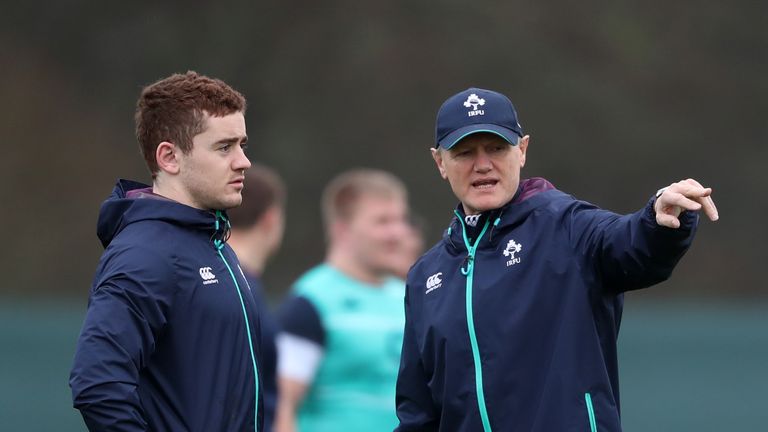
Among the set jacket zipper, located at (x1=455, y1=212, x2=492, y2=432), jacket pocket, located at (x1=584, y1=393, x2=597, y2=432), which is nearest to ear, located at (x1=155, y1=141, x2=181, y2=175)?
jacket zipper, located at (x1=455, y1=212, x2=492, y2=432)

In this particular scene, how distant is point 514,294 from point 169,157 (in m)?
1.19

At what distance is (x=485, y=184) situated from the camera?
13.7 ft

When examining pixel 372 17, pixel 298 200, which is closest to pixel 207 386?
pixel 298 200

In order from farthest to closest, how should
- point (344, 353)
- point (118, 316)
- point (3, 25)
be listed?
1. point (3, 25)
2. point (344, 353)
3. point (118, 316)

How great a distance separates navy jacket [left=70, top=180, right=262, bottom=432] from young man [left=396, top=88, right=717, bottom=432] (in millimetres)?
611

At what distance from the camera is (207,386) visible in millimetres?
3891

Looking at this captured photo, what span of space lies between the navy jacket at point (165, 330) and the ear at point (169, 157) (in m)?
0.11

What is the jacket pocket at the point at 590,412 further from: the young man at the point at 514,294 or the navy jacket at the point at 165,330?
the navy jacket at the point at 165,330

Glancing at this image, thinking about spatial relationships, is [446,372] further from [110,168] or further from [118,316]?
[110,168]

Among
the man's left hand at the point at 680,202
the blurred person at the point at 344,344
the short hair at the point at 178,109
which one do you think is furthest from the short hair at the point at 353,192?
the man's left hand at the point at 680,202

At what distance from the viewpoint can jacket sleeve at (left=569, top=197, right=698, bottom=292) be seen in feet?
11.9

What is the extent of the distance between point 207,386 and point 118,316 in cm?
37

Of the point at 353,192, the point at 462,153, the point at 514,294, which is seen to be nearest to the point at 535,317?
the point at 514,294

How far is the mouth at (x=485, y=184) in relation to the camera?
13.6 feet
